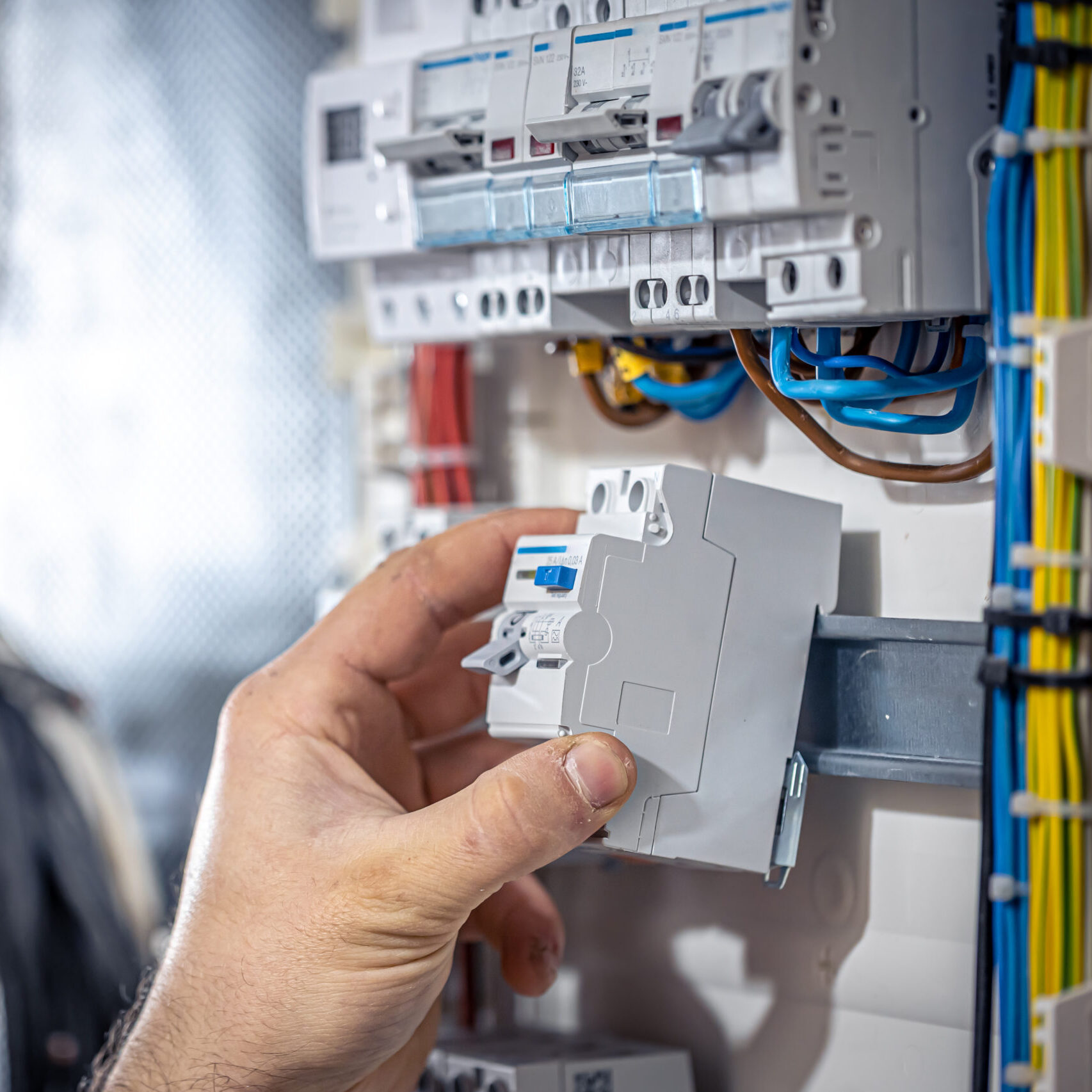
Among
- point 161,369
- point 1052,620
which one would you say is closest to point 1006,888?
point 1052,620

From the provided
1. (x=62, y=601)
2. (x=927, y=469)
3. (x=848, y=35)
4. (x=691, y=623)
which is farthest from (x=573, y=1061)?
(x=62, y=601)

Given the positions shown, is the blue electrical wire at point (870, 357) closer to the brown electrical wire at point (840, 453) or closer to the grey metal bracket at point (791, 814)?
the brown electrical wire at point (840, 453)

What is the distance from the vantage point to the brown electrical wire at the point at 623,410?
46.9 inches

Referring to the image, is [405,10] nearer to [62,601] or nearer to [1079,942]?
[1079,942]

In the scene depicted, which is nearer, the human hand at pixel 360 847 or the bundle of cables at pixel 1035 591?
the bundle of cables at pixel 1035 591

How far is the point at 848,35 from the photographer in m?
0.79

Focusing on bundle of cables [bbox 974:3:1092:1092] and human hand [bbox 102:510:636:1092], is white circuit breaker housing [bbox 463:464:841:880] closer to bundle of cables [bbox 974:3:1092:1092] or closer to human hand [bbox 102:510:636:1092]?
human hand [bbox 102:510:636:1092]

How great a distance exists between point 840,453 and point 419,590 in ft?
1.23

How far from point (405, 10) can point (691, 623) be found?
2.15 ft

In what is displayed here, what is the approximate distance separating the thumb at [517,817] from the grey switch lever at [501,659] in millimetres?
63

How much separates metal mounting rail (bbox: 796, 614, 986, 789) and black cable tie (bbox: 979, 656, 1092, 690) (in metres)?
0.15

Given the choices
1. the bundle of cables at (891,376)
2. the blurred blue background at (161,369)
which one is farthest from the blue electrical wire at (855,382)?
the blurred blue background at (161,369)

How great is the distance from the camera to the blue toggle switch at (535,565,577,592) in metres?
0.85

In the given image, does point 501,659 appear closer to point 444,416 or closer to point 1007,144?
point 1007,144
